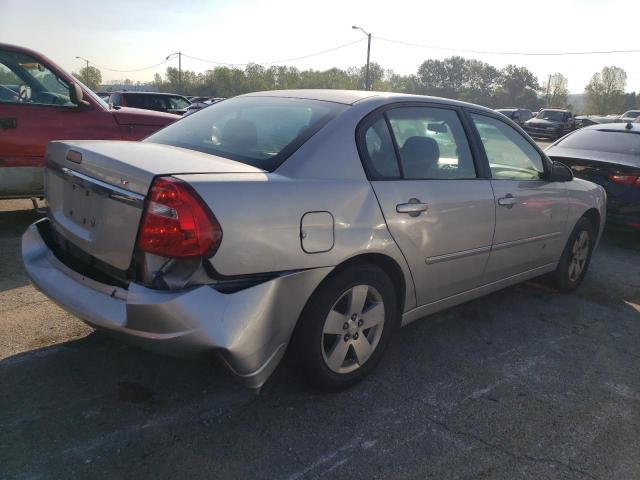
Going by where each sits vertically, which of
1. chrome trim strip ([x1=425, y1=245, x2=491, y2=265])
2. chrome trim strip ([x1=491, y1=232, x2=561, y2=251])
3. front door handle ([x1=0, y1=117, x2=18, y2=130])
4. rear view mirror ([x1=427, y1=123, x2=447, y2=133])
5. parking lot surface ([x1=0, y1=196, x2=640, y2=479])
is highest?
rear view mirror ([x1=427, y1=123, x2=447, y2=133])

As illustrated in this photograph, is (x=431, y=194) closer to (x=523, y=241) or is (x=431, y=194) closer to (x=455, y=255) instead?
(x=455, y=255)

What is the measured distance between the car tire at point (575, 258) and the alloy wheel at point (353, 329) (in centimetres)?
241

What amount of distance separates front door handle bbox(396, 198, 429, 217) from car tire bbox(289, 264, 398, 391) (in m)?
0.36

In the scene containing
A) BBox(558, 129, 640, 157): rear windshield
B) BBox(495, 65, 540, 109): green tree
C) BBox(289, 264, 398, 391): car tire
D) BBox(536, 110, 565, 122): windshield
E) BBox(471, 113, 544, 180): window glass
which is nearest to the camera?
BBox(289, 264, 398, 391): car tire

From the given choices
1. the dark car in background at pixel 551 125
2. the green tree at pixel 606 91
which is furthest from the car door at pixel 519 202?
the green tree at pixel 606 91

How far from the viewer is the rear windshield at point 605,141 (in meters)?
6.84

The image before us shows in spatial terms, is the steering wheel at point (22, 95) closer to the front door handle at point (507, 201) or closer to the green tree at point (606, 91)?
the front door handle at point (507, 201)

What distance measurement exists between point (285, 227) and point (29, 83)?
449 cm

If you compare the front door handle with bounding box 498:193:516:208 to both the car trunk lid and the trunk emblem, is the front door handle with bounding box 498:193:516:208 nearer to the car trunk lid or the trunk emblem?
the car trunk lid

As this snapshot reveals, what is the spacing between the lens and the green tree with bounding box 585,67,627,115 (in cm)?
7531

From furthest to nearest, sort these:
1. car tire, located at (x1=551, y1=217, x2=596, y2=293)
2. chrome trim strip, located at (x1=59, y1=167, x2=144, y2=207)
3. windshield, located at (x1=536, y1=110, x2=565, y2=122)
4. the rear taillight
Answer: windshield, located at (x1=536, y1=110, x2=565, y2=122), the rear taillight, car tire, located at (x1=551, y1=217, x2=596, y2=293), chrome trim strip, located at (x1=59, y1=167, x2=144, y2=207)

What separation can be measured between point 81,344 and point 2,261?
6.30 ft

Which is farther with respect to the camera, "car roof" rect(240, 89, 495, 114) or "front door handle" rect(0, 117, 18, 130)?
"front door handle" rect(0, 117, 18, 130)

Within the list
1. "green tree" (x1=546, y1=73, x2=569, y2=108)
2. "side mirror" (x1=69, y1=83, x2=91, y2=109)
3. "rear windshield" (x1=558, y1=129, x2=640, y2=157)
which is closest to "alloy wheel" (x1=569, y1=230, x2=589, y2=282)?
"rear windshield" (x1=558, y1=129, x2=640, y2=157)
